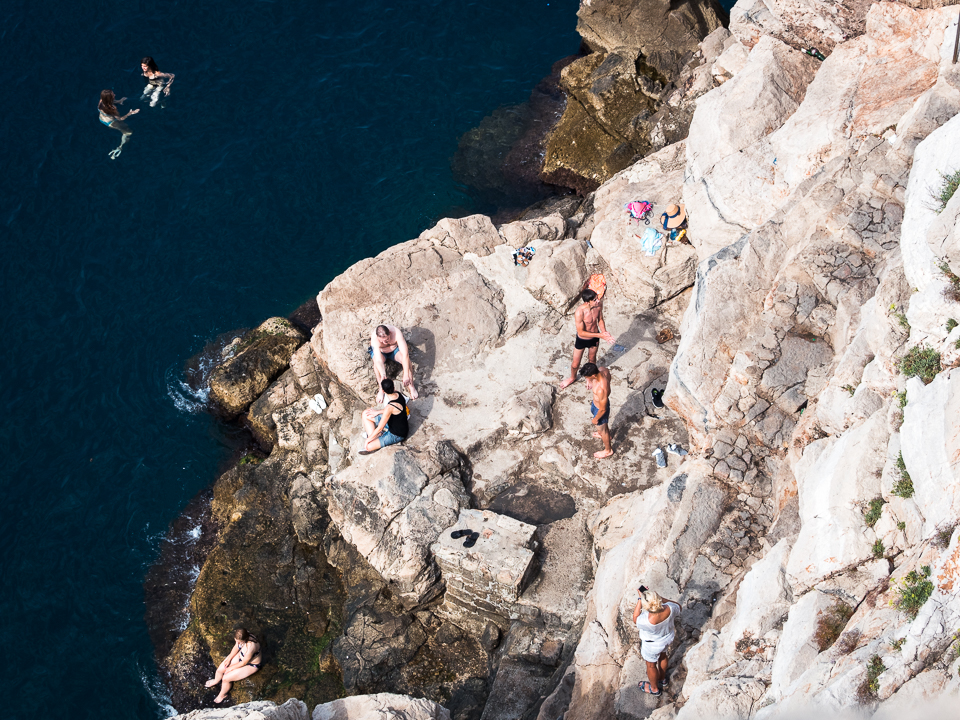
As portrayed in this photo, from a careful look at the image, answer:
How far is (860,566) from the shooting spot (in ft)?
26.2

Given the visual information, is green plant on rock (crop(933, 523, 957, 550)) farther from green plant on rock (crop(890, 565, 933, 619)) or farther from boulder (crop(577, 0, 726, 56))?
boulder (crop(577, 0, 726, 56))

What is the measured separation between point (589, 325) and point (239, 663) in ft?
30.7

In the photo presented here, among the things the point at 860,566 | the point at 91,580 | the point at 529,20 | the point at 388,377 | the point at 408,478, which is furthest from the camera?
the point at 529,20

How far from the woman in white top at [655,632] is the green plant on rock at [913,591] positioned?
105 inches

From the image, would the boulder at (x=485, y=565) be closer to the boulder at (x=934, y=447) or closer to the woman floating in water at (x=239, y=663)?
the woman floating in water at (x=239, y=663)

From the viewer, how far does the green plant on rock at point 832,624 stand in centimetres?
755

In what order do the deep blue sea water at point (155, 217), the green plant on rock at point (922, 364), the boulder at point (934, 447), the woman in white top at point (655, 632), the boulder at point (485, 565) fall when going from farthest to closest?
the deep blue sea water at point (155, 217), the boulder at point (485, 565), the woman in white top at point (655, 632), the green plant on rock at point (922, 364), the boulder at point (934, 447)

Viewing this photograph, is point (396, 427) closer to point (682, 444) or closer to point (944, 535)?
point (682, 444)

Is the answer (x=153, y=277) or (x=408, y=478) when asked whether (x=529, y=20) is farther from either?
(x=408, y=478)

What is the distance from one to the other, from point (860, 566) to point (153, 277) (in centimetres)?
1848

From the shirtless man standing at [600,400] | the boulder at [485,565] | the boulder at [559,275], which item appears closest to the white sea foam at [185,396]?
the boulder at [485,565]

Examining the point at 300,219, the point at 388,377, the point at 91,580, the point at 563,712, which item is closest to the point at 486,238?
the point at 388,377

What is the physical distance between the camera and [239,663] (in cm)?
1441

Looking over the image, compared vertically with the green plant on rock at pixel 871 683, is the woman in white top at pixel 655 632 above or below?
below
